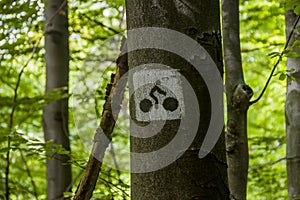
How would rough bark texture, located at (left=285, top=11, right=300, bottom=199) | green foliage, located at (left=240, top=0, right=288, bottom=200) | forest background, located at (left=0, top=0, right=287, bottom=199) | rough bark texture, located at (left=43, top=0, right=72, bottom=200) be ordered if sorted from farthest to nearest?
green foliage, located at (left=240, top=0, right=288, bottom=200) → rough bark texture, located at (left=43, top=0, right=72, bottom=200) → rough bark texture, located at (left=285, top=11, right=300, bottom=199) → forest background, located at (left=0, top=0, right=287, bottom=199)

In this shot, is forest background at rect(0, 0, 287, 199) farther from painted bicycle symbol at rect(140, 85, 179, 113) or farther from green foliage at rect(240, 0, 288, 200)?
painted bicycle symbol at rect(140, 85, 179, 113)

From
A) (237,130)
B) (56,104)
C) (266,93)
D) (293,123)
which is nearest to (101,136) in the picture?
(237,130)

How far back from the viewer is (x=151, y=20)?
1.02 m

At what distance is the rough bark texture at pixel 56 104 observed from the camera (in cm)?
296

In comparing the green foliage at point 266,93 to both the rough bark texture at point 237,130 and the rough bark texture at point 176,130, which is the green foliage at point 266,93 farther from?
the rough bark texture at point 176,130

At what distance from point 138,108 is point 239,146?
2.49ft

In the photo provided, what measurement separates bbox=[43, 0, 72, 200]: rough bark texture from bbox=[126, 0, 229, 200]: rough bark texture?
6.49 feet

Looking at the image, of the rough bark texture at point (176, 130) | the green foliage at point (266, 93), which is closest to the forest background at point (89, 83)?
the green foliage at point (266, 93)

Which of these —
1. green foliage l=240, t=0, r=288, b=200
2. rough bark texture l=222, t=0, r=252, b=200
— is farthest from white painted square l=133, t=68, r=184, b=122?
green foliage l=240, t=0, r=288, b=200

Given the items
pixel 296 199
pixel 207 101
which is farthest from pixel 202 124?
pixel 296 199

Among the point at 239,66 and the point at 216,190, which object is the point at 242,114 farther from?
the point at 216,190

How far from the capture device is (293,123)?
2.34m

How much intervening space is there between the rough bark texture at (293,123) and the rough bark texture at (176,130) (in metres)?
1.36

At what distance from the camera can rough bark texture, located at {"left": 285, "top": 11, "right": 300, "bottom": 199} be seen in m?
2.29
